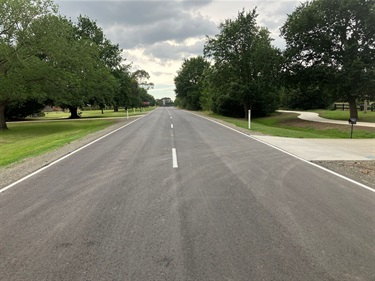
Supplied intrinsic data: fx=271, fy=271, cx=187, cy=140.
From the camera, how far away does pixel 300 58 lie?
29.4 metres

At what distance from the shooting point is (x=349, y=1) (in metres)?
24.1

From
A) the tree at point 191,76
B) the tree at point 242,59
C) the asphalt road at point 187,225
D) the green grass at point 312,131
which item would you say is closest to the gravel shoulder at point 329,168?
the asphalt road at point 187,225

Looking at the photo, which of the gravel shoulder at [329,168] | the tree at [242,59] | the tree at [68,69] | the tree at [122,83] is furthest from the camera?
the tree at [122,83]

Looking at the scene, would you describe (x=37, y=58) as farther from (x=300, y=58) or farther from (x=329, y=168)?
(x=300, y=58)

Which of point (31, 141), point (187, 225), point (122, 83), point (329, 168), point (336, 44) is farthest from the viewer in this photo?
point (122, 83)

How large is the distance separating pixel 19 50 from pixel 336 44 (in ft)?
94.8

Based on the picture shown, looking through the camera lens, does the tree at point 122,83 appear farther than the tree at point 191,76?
No

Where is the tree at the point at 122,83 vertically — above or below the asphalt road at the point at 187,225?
above

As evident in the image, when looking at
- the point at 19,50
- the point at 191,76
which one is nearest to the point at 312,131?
the point at 19,50

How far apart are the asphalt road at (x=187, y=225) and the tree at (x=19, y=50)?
17.9 meters

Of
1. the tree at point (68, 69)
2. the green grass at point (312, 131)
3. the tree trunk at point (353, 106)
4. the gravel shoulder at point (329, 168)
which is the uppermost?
the tree at point (68, 69)

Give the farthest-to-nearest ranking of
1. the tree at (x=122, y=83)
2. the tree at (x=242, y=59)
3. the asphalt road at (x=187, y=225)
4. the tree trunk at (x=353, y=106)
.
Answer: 1. the tree at (x=122, y=83)
2. the tree at (x=242, y=59)
3. the tree trunk at (x=353, y=106)
4. the asphalt road at (x=187, y=225)

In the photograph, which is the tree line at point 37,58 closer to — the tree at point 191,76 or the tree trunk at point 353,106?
the tree trunk at point 353,106

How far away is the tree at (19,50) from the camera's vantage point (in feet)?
67.8
